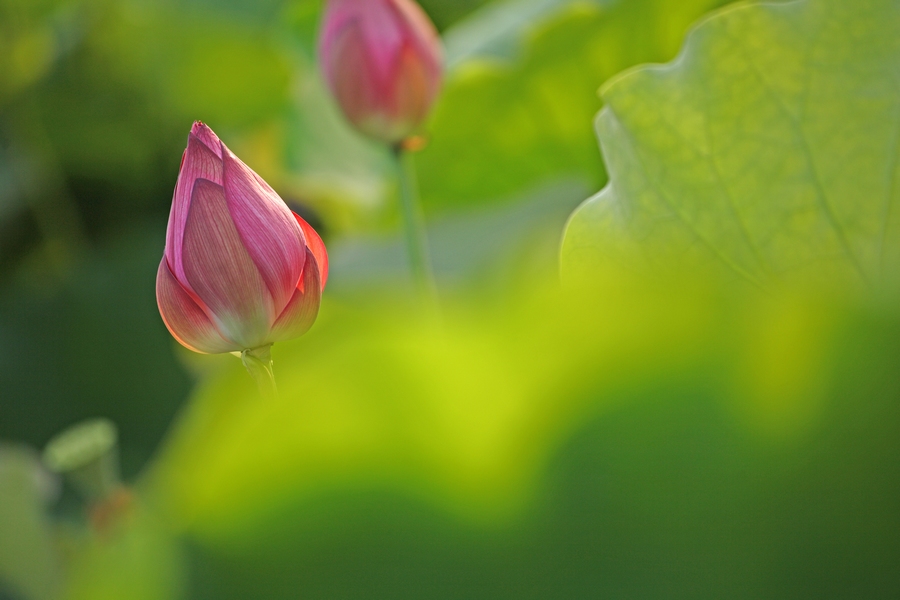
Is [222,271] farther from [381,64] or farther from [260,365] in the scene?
[381,64]

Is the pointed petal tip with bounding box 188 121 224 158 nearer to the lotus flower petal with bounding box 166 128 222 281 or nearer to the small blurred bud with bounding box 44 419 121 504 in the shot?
the lotus flower petal with bounding box 166 128 222 281

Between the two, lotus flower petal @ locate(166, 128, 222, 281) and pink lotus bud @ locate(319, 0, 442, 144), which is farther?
pink lotus bud @ locate(319, 0, 442, 144)

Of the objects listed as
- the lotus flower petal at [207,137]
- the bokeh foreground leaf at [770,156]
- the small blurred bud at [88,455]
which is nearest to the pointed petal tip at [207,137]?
the lotus flower petal at [207,137]

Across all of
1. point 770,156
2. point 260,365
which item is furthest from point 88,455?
point 770,156

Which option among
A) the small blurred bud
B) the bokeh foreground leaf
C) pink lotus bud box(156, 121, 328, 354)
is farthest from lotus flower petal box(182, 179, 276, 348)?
the small blurred bud

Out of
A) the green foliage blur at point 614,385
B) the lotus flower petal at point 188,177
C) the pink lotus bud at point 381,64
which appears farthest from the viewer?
the pink lotus bud at point 381,64

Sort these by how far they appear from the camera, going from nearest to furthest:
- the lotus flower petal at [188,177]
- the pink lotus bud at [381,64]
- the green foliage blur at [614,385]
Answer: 1. the green foliage blur at [614,385]
2. the lotus flower petal at [188,177]
3. the pink lotus bud at [381,64]

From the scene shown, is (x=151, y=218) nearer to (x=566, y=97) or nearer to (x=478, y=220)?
(x=478, y=220)

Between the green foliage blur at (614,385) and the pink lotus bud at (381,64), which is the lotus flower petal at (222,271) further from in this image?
the pink lotus bud at (381,64)

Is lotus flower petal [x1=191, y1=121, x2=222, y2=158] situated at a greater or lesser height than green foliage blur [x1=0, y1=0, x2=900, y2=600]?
greater
